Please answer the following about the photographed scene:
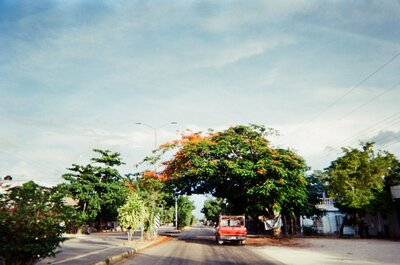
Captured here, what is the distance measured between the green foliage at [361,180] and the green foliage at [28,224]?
25.2 m

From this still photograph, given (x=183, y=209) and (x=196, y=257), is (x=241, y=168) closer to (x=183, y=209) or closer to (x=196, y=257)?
(x=196, y=257)

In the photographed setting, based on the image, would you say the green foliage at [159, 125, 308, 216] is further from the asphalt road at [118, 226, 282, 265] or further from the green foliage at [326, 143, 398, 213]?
the asphalt road at [118, 226, 282, 265]

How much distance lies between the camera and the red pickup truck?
24297 millimetres

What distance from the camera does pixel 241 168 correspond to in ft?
84.5

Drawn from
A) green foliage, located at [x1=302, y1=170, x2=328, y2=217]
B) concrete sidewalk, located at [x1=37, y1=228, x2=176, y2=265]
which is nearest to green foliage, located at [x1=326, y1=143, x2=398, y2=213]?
green foliage, located at [x1=302, y1=170, x2=328, y2=217]

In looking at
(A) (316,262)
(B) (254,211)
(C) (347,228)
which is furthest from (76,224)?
(C) (347,228)

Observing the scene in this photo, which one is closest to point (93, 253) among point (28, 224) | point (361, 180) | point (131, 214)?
point (131, 214)

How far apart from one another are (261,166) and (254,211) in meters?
7.51

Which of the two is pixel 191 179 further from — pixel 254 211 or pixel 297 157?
pixel 297 157

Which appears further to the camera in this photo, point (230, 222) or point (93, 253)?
point (230, 222)

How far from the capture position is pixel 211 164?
25.9m

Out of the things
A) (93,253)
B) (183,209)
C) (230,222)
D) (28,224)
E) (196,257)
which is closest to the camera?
(28,224)

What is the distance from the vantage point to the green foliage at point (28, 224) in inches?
319

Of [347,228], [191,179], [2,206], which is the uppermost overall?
[191,179]
